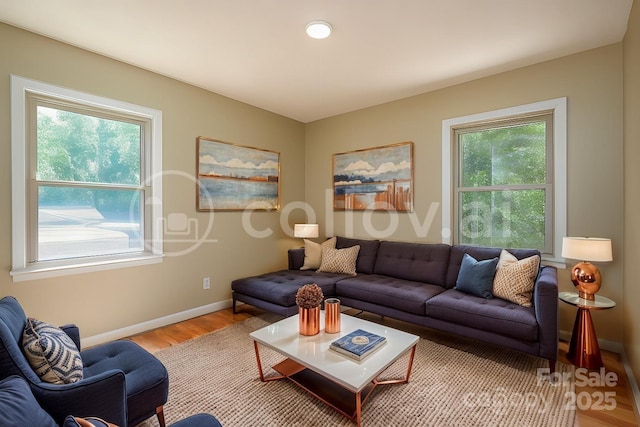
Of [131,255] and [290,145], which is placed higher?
[290,145]

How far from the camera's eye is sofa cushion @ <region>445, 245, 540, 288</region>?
9.68 ft

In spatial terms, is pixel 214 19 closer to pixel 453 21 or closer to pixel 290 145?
pixel 453 21

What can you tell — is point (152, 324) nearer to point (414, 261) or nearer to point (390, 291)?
→ point (390, 291)

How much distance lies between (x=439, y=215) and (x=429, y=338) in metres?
1.39

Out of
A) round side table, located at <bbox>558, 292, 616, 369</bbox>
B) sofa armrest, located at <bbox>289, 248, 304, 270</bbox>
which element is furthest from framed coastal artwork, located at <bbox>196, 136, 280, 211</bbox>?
round side table, located at <bbox>558, 292, 616, 369</bbox>

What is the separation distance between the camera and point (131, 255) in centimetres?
304

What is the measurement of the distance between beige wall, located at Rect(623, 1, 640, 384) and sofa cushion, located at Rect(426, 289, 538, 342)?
60 centimetres

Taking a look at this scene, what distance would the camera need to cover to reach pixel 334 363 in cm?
175

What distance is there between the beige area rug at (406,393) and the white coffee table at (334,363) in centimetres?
6

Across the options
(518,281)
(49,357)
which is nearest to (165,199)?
(49,357)

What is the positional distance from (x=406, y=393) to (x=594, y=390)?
129 centimetres

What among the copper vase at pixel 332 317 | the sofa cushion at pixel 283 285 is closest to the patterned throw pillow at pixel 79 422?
the copper vase at pixel 332 317

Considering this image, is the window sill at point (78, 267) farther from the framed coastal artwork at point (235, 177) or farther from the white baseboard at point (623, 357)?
the white baseboard at point (623, 357)

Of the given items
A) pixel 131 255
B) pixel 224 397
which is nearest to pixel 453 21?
pixel 224 397
